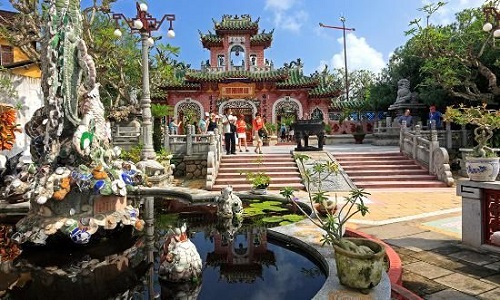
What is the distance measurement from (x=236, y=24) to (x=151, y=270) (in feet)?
82.2

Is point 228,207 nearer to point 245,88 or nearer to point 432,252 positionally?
point 432,252

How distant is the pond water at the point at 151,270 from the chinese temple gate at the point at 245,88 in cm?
1892

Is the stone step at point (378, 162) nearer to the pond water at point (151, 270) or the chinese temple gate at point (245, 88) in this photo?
the pond water at point (151, 270)

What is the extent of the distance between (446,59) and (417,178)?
6247 mm

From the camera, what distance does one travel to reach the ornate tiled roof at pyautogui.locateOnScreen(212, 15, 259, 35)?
2569 cm

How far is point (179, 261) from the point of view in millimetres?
3238

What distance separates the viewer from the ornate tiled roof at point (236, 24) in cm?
2569

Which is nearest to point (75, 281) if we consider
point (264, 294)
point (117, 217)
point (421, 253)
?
point (117, 217)

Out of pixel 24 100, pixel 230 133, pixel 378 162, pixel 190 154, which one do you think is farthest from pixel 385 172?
pixel 24 100

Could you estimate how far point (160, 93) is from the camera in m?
25.3

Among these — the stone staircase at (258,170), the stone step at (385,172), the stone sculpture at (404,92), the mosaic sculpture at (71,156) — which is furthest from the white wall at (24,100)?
the stone sculpture at (404,92)

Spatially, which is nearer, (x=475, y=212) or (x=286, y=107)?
(x=475, y=212)

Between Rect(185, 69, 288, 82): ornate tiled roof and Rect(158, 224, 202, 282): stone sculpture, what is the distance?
20789 mm

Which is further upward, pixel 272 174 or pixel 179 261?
pixel 179 261
